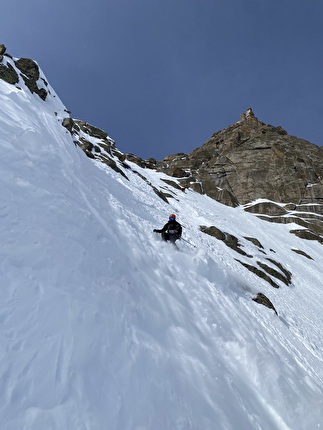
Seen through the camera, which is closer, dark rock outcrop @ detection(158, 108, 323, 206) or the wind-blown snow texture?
the wind-blown snow texture

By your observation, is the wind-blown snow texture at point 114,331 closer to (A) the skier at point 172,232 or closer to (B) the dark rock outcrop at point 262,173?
(A) the skier at point 172,232

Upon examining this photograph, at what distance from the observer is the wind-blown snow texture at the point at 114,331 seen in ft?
15.1

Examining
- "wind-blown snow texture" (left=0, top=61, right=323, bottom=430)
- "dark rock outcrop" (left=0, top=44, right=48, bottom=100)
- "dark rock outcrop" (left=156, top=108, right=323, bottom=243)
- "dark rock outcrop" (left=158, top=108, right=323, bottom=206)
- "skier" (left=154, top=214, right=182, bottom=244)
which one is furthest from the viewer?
"dark rock outcrop" (left=158, top=108, right=323, bottom=206)

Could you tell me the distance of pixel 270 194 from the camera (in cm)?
8244

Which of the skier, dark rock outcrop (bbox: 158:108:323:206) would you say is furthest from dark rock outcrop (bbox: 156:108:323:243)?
the skier

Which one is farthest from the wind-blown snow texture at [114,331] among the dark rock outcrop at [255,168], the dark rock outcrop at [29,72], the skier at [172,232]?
the dark rock outcrop at [255,168]

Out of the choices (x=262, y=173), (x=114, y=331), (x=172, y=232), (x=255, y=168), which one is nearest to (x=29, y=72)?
(x=172, y=232)

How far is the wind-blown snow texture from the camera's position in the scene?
4.59 meters

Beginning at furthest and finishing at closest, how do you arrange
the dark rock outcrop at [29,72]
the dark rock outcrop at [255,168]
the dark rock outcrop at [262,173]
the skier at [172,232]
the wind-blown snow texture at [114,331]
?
the dark rock outcrop at [255,168], the dark rock outcrop at [262,173], the dark rock outcrop at [29,72], the skier at [172,232], the wind-blown snow texture at [114,331]

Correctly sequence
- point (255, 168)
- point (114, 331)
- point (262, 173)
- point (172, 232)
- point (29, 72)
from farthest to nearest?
point (255, 168) → point (262, 173) → point (29, 72) → point (172, 232) → point (114, 331)

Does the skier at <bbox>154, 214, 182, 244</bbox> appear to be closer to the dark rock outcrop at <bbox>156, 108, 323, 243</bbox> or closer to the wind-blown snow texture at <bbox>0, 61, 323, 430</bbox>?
the wind-blown snow texture at <bbox>0, 61, 323, 430</bbox>

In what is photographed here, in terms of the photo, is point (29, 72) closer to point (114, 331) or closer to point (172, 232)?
point (172, 232)

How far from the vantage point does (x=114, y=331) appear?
20.4ft

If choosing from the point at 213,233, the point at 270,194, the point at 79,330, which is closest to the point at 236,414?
the point at 79,330
